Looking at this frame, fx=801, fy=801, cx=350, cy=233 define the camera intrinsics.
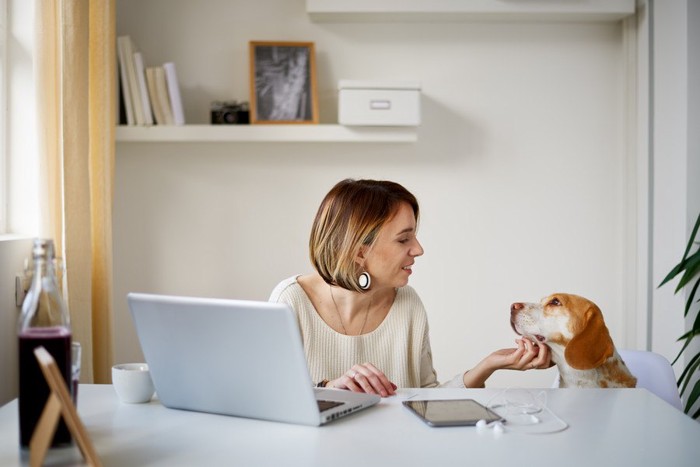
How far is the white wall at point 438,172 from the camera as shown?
3.29m

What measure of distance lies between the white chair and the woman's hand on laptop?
776mm

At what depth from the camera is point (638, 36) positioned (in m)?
3.23

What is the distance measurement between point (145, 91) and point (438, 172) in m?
1.22

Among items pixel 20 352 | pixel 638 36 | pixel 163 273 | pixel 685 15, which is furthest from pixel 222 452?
pixel 638 36

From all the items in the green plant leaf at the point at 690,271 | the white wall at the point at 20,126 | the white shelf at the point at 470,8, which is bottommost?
the green plant leaf at the point at 690,271

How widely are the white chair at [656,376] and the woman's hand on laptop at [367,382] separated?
78 cm

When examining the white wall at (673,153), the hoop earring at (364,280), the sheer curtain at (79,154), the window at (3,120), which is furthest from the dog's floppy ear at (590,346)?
the window at (3,120)

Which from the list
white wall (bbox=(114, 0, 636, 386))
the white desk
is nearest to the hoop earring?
the white desk

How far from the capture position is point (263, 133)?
123 inches

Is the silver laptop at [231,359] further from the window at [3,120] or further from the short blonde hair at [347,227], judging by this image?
the window at [3,120]

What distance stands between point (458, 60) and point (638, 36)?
28.5 inches

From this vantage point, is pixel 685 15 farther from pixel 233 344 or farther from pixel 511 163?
pixel 233 344

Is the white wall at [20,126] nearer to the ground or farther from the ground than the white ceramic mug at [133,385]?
farther from the ground

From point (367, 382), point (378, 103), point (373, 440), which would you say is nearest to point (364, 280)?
point (367, 382)
